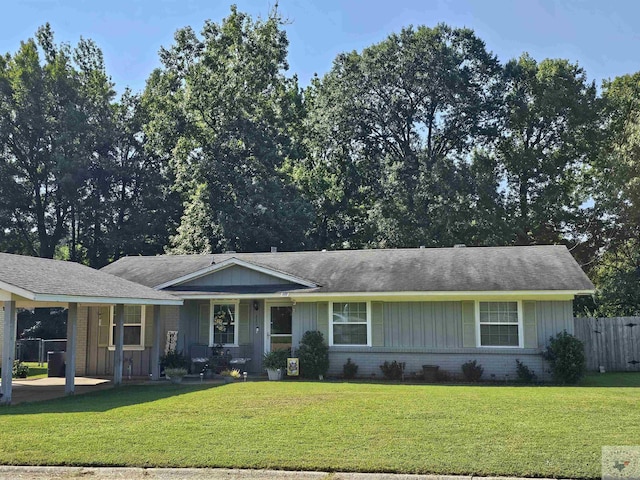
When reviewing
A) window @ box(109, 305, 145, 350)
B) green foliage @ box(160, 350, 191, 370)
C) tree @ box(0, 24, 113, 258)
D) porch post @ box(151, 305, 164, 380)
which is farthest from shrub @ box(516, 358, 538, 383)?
tree @ box(0, 24, 113, 258)

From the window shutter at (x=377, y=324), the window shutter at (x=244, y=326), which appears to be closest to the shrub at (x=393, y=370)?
the window shutter at (x=377, y=324)

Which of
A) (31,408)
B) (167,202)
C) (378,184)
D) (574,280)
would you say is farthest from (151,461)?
(167,202)

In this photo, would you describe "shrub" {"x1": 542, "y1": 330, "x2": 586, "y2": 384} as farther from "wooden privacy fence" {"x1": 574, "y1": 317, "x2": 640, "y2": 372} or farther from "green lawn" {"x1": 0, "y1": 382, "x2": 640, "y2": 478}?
"wooden privacy fence" {"x1": 574, "y1": 317, "x2": 640, "y2": 372}

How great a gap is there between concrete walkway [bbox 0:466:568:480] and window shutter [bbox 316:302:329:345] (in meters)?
11.0

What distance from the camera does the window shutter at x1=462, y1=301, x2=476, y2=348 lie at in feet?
58.9

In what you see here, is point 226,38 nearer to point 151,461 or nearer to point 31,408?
point 31,408

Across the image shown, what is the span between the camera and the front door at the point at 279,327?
19.7m

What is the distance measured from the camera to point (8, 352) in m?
13.1

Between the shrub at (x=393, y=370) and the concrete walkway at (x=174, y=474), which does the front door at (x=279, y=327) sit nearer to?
the shrub at (x=393, y=370)

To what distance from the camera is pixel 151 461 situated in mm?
8211

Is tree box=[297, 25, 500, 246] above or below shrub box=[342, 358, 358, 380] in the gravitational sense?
above

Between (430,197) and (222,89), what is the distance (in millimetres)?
13550

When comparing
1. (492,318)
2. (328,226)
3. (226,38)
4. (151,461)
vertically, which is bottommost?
(151,461)

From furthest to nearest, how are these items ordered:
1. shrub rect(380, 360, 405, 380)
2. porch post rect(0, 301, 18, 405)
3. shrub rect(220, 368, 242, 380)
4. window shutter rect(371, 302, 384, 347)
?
window shutter rect(371, 302, 384, 347) → shrub rect(220, 368, 242, 380) → shrub rect(380, 360, 405, 380) → porch post rect(0, 301, 18, 405)
